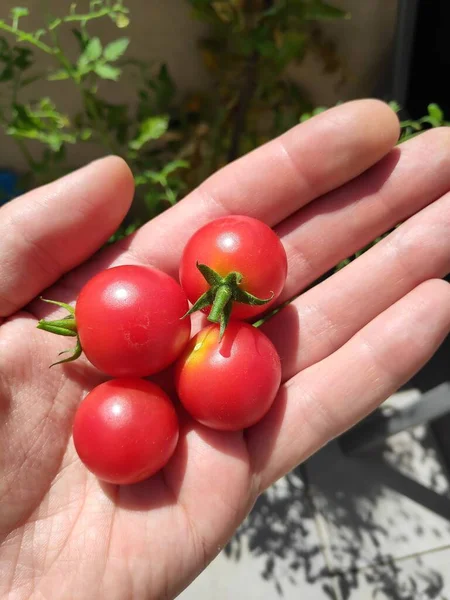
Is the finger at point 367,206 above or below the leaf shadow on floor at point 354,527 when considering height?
above

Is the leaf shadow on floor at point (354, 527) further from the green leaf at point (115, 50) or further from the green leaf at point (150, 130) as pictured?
the green leaf at point (115, 50)

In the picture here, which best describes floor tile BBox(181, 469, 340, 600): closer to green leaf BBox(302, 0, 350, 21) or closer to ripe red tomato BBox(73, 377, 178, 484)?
ripe red tomato BBox(73, 377, 178, 484)

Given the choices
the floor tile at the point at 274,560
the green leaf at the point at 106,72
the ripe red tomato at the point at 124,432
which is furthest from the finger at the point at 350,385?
the green leaf at the point at 106,72

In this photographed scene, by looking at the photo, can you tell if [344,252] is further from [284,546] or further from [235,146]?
[284,546]

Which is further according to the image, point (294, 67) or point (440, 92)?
point (294, 67)

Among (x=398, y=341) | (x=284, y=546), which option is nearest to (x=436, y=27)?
(x=398, y=341)

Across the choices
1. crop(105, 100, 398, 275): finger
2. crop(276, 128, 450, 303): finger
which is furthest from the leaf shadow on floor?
crop(105, 100, 398, 275): finger

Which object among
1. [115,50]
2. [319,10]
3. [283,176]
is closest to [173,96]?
[115,50]
